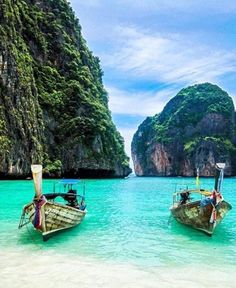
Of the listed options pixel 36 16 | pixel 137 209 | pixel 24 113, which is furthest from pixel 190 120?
pixel 137 209

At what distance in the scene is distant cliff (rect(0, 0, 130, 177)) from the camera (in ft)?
187

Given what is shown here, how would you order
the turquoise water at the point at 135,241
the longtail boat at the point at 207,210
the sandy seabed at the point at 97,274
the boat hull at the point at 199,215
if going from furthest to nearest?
the boat hull at the point at 199,215, the longtail boat at the point at 207,210, the turquoise water at the point at 135,241, the sandy seabed at the point at 97,274

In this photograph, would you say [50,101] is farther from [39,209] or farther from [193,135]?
[193,135]

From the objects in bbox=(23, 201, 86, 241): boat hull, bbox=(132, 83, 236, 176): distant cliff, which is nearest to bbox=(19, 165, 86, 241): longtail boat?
bbox=(23, 201, 86, 241): boat hull

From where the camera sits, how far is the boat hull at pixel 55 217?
13.4 meters

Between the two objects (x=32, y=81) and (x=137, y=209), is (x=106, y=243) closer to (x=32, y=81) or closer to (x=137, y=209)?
(x=137, y=209)

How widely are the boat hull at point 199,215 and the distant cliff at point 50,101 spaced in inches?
1555

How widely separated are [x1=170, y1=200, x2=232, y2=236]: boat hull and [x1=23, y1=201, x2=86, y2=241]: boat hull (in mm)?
4790

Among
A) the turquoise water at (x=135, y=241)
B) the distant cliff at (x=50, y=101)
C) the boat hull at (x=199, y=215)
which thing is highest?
the distant cliff at (x=50, y=101)

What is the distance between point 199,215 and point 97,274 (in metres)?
6.88

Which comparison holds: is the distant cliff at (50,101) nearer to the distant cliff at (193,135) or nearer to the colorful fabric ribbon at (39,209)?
the colorful fabric ribbon at (39,209)

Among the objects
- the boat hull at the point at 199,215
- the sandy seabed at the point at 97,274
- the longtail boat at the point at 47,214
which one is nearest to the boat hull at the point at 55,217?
the longtail boat at the point at 47,214

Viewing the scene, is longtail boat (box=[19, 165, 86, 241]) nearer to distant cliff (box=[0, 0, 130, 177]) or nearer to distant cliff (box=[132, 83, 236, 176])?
distant cliff (box=[0, 0, 130, 177])

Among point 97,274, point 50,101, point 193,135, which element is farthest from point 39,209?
point 193,135
